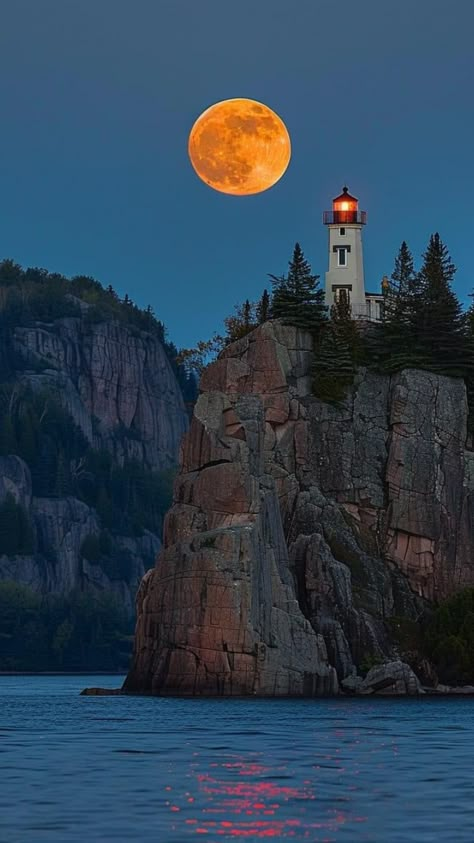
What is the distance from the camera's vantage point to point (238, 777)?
68.2 m

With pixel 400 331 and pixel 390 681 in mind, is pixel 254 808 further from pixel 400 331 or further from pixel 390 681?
pixel 400 331

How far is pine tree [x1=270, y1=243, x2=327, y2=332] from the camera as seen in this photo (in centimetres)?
16925

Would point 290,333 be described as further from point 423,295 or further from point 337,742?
point 337,742

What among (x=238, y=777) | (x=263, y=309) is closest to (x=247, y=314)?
(x=263, y=309)

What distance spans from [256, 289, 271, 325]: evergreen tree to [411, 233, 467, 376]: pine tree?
13992mm

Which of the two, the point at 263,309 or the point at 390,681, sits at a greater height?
the point at 263,309

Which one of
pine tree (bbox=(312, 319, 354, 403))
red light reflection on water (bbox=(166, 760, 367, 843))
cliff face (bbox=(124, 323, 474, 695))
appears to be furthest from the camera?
pine tree (bbox=(312, 319, 354, 403))

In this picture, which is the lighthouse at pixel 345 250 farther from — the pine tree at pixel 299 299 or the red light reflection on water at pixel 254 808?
the red light reflection on water at pixel 254 808

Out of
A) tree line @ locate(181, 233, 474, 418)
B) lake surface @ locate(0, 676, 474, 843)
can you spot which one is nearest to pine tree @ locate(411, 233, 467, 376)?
tree line @ locate(181, 233, 474, 418)

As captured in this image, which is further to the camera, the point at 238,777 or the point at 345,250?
the point at 345,250

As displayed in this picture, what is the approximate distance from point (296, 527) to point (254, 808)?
312ft

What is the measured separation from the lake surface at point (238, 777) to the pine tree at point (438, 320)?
2501 inches

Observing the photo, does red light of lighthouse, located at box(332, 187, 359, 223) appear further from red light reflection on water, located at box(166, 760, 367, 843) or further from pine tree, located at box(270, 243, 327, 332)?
red light reflection on water, located at box(166, 760, 367, 843)

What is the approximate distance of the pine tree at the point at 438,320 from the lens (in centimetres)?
17275
